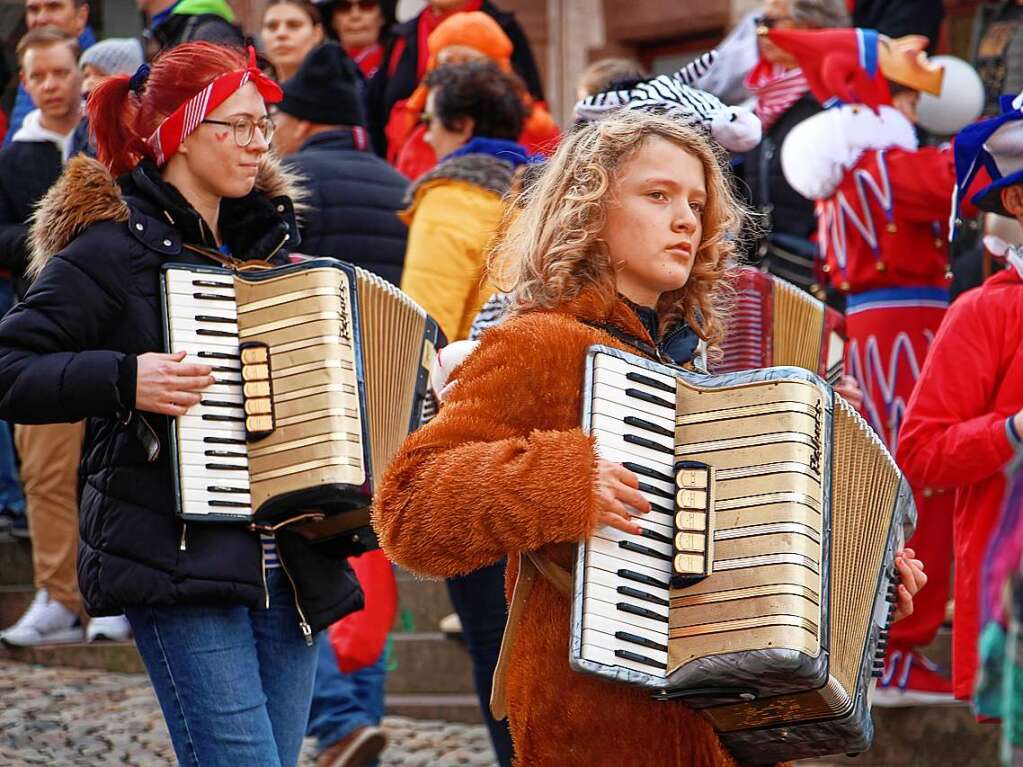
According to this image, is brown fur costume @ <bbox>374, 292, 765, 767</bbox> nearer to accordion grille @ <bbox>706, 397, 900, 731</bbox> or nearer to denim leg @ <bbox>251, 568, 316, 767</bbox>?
accordion grille @ <bbox>706, 397, 900, 731</bbox>

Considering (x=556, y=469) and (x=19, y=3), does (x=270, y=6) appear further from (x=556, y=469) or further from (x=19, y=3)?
(x=556, y=469)

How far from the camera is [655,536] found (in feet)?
10.0

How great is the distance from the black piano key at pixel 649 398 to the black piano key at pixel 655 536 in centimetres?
21

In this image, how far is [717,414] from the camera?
3072mm

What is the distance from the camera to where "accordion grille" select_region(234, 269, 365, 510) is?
390 cm

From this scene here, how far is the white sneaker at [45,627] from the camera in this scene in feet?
24.9

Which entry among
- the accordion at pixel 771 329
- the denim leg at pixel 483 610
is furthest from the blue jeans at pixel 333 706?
the accordion at pixel 771 329

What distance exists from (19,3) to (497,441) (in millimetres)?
Answer: 7968

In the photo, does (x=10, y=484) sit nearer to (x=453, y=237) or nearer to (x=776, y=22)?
(x=453, y=237)

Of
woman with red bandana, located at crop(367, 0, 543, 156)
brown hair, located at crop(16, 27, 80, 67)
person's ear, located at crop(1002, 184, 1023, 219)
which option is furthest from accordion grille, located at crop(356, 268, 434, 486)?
woman with red bandana, located at crop(367, 0, 543, 156)

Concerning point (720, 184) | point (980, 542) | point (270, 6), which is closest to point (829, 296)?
point (270, 6)

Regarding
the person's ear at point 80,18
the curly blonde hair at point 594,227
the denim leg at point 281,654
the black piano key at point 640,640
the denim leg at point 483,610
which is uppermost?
the curly blonde hair at point 594,227

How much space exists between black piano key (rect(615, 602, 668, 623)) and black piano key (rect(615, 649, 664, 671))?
67 millimetres

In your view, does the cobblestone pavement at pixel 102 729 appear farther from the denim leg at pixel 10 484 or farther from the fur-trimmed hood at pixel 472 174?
the fur-trimmed hood at pixel 472 174
